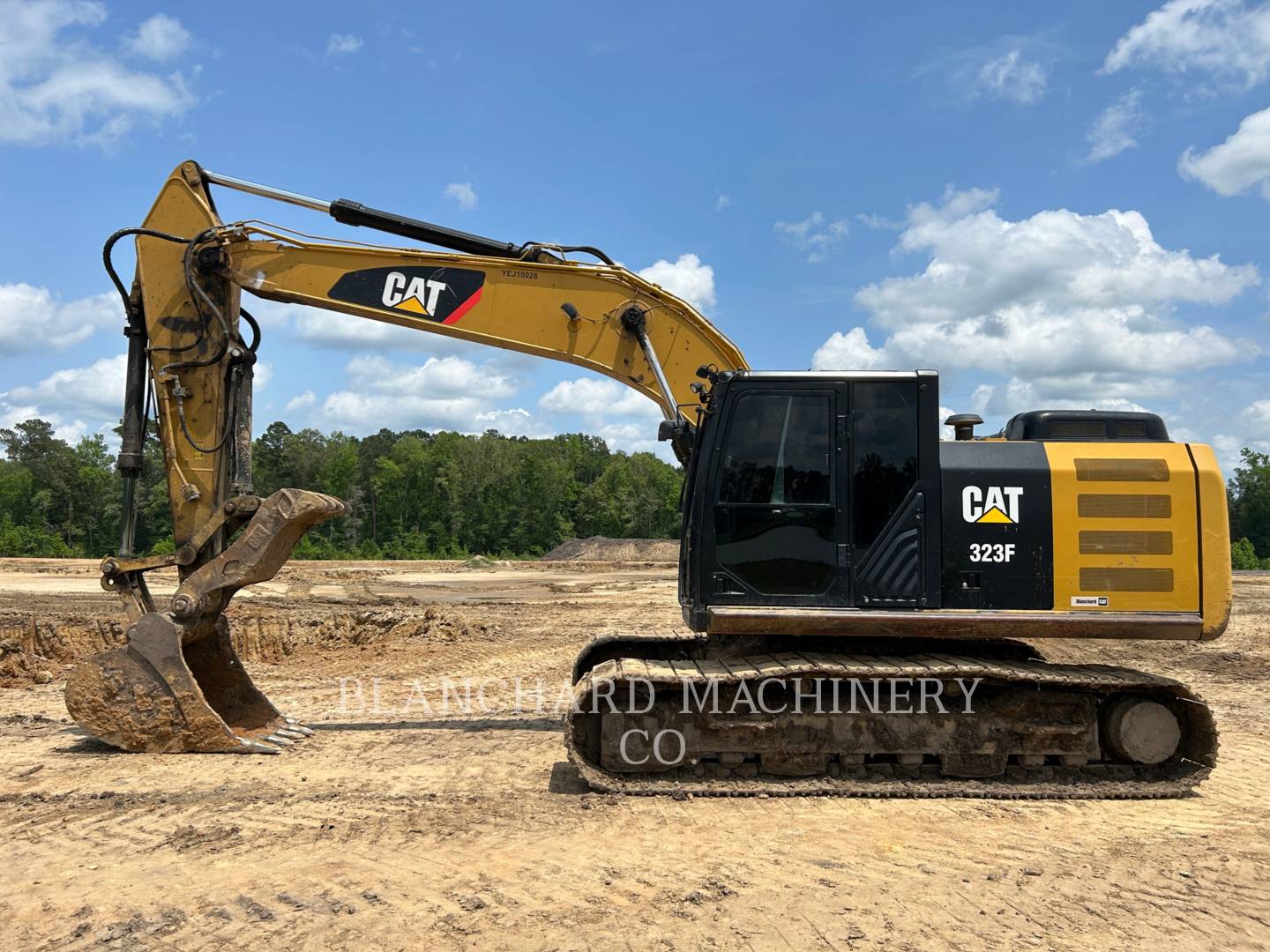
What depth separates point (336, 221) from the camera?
7801 millimetres

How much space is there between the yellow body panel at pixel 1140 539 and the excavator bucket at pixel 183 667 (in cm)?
558

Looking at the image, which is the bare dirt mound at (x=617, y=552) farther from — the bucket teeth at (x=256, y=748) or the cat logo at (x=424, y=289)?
the bucket teeth at (x=256, y=748)

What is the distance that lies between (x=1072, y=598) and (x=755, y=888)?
10.0ft

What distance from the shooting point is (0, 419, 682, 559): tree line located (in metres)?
64.4

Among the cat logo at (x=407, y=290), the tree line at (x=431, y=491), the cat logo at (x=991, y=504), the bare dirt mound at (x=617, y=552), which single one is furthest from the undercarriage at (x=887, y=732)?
the tree line at (x=431, y=491)

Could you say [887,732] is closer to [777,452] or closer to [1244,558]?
[777,452]

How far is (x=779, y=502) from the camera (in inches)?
243

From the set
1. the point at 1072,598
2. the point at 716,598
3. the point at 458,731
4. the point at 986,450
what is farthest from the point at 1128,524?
the point at 458,731

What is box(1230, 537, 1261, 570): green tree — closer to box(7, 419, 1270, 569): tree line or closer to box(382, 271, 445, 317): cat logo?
box(7, 419, 1270, 569): tree line

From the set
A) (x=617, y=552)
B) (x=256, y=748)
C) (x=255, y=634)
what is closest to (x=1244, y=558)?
(x=617, y=552)

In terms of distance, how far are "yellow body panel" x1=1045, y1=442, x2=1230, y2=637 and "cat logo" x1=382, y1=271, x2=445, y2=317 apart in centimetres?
497

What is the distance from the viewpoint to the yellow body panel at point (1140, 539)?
240 inches

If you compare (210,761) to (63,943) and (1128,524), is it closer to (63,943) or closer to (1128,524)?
(63,943)

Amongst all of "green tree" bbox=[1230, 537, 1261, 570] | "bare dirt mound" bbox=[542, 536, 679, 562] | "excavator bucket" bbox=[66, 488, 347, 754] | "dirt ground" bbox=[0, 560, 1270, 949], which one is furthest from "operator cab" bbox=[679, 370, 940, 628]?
"green tree" bbox=[1230, 537, 1261, 570]
